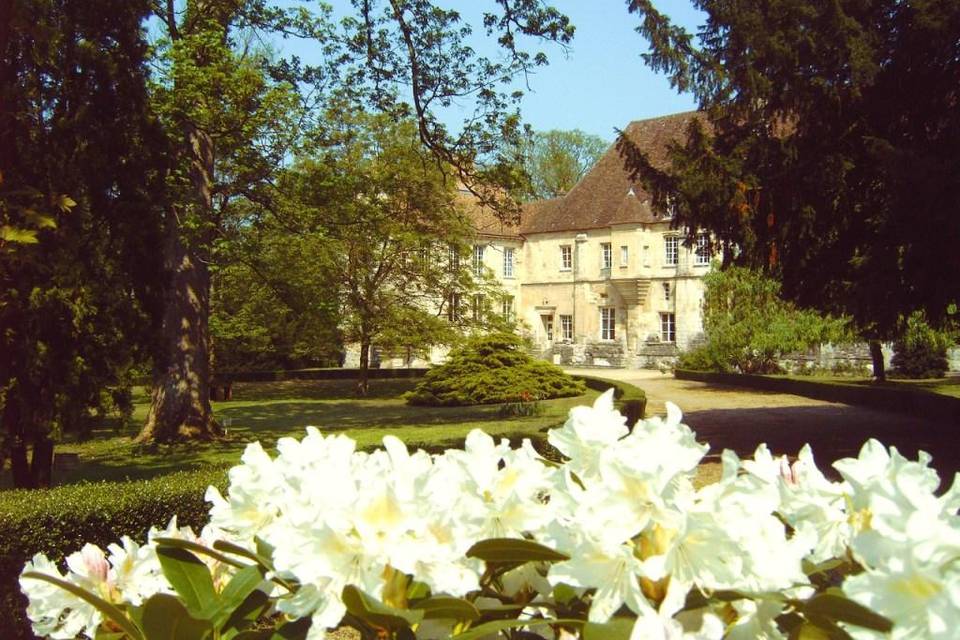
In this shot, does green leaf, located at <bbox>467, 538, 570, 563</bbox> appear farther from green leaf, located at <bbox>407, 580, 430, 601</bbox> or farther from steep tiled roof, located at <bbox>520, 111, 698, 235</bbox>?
steep tiled roof, located at <bbox>520, 111, 698, 235</bbox>

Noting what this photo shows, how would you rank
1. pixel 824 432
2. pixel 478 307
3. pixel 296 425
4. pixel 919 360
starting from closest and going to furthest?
pixel 824 432
pixel 296 425
pixel 478 307
pixel 919 360

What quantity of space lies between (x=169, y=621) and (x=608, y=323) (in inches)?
1810

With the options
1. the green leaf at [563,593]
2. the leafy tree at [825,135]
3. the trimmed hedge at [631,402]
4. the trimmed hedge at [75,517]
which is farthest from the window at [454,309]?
the green leaf at [563,593]

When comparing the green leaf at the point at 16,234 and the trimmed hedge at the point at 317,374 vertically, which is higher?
the green leaf at the point at 16,234

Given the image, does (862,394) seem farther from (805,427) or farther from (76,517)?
(76,517)

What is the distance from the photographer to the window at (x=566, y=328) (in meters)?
48.1

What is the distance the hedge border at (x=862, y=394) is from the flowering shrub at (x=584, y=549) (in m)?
17.2

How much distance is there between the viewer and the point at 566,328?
159ft

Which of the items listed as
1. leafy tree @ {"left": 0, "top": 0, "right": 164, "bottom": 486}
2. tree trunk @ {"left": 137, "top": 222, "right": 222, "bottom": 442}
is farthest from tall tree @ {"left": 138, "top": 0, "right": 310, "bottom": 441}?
leafy tree @ {"left": 0, "top": 0, "right": 164, "bottom": 486}

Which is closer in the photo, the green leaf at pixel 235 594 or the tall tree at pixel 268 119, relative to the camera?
the green leaf at pixel 235 594

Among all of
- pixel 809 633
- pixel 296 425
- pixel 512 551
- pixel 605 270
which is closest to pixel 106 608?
pixel 512 551

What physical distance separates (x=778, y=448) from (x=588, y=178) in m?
36.2

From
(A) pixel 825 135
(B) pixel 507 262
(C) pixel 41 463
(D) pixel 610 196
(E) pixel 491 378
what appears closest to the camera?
(C) pixel 41 463

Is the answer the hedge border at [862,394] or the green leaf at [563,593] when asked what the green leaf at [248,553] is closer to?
the green leaf at [563,593]
